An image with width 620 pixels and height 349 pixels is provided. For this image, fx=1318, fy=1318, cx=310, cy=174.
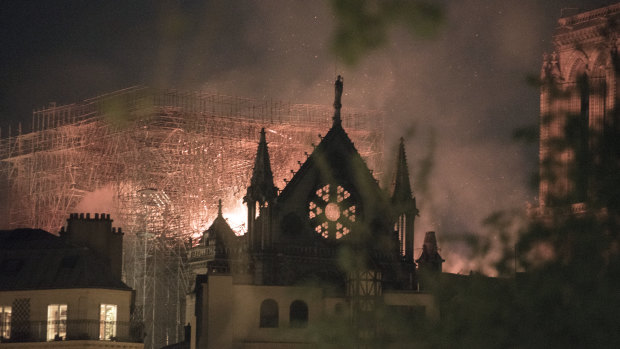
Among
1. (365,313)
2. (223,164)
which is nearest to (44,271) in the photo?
(365,313)

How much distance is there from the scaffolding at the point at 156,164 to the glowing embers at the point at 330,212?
51.8 feet

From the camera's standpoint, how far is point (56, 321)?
159ft

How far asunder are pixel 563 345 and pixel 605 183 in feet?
8.17

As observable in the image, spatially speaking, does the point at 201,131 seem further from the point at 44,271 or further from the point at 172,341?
the point at 44,271

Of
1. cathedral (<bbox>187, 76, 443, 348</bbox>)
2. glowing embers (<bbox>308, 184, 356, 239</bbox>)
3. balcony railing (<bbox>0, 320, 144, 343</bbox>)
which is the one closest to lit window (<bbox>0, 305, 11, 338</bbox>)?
balcony railing (<bbox>0, 320, 144, 343</bbox>)

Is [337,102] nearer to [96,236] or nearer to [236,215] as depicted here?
[96,236]

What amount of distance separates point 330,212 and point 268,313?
846 cm

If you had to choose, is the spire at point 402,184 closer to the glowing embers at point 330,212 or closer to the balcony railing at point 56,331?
the glowing embers at point 330,212

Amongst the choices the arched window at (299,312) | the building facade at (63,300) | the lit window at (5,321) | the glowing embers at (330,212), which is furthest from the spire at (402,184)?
the lit window at (5,321)

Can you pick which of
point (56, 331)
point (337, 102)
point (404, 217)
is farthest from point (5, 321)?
point (404, 217)

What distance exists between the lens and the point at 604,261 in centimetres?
1791

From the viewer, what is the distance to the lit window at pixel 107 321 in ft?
162

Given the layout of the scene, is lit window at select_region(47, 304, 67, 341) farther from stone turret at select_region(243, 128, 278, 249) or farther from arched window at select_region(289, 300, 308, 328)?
stone turret at select_region(243, 128, 278, 249)

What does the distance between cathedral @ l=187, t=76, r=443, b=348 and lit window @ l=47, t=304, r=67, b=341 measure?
254 inches
